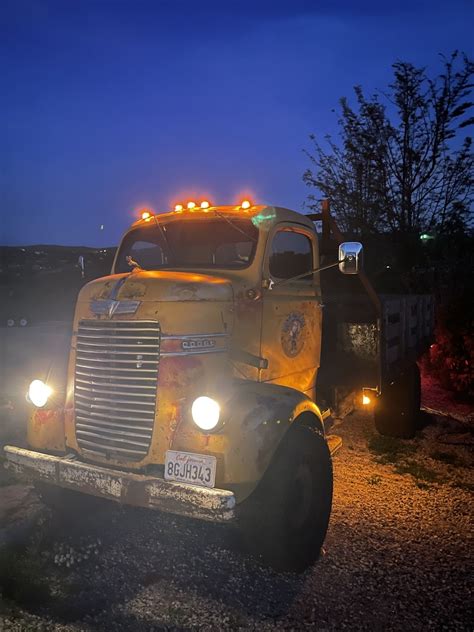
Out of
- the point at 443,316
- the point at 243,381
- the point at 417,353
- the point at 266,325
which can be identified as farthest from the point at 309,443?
the point at 443,316

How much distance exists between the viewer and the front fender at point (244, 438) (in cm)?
312

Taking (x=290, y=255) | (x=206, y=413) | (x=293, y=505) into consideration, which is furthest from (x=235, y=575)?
(x=290, y=255)

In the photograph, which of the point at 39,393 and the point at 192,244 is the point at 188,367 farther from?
the point at 192,244

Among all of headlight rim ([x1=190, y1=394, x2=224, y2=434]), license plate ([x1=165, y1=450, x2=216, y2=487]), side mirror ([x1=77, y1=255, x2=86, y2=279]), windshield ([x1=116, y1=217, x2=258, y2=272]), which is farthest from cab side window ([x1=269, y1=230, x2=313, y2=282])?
side mirror ([x1=77, y1=255, x2=86, y2=279])

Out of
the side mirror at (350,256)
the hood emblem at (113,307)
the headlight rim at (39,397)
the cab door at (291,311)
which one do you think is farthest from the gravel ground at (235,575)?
the side mirror at (350,256)

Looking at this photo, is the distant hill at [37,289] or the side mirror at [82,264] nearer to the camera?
the side mirror at [82,264]

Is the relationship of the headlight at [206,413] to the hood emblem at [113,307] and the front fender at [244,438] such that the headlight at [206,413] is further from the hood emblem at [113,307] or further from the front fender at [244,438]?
the hood emblem at [113,307]

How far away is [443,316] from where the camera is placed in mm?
9000

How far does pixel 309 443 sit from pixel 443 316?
6.21 metres

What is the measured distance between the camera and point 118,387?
350 cm

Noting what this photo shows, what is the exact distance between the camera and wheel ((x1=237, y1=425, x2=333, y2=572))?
3.20m

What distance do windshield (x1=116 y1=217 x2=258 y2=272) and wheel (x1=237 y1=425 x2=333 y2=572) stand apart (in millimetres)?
1425

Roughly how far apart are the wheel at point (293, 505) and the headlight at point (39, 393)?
172 cm

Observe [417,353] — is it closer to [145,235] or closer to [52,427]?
[145,235]
